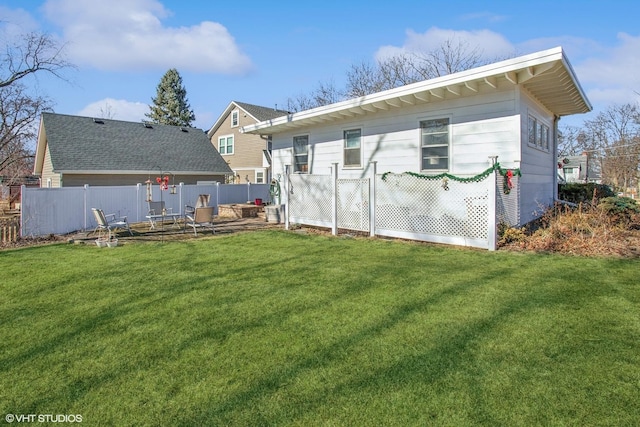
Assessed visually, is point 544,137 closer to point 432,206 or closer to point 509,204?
point 509,204

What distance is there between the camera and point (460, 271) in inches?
204

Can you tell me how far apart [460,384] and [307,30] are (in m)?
14.8

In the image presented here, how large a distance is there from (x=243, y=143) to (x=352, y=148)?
16.0 meters

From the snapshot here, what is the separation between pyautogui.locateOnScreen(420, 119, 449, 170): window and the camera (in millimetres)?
8352

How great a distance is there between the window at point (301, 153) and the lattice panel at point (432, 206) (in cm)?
406

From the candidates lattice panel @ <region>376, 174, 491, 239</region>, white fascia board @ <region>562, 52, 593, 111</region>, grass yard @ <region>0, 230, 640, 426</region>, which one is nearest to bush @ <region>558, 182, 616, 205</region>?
white fascia board @ <region>562, 52, 593, 111</region>

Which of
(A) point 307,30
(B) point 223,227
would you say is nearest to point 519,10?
(A) point 307,30

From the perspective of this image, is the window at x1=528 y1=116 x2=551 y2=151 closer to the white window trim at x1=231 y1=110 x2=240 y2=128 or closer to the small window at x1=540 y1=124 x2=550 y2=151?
the small window at x1=540 y1=124 x2=550 y2=151

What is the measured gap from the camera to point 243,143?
24.9 metres

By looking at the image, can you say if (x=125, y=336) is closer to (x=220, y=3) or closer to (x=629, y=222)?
(x=629, y=222)

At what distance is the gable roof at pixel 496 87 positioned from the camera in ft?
21.5

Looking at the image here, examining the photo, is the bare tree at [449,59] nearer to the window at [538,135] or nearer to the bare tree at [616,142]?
the window at [538,135]

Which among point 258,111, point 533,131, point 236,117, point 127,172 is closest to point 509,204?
point 533,131

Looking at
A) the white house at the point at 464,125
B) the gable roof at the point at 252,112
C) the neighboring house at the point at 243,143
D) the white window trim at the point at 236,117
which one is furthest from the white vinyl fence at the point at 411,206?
the white window trim at the point at 236,117
